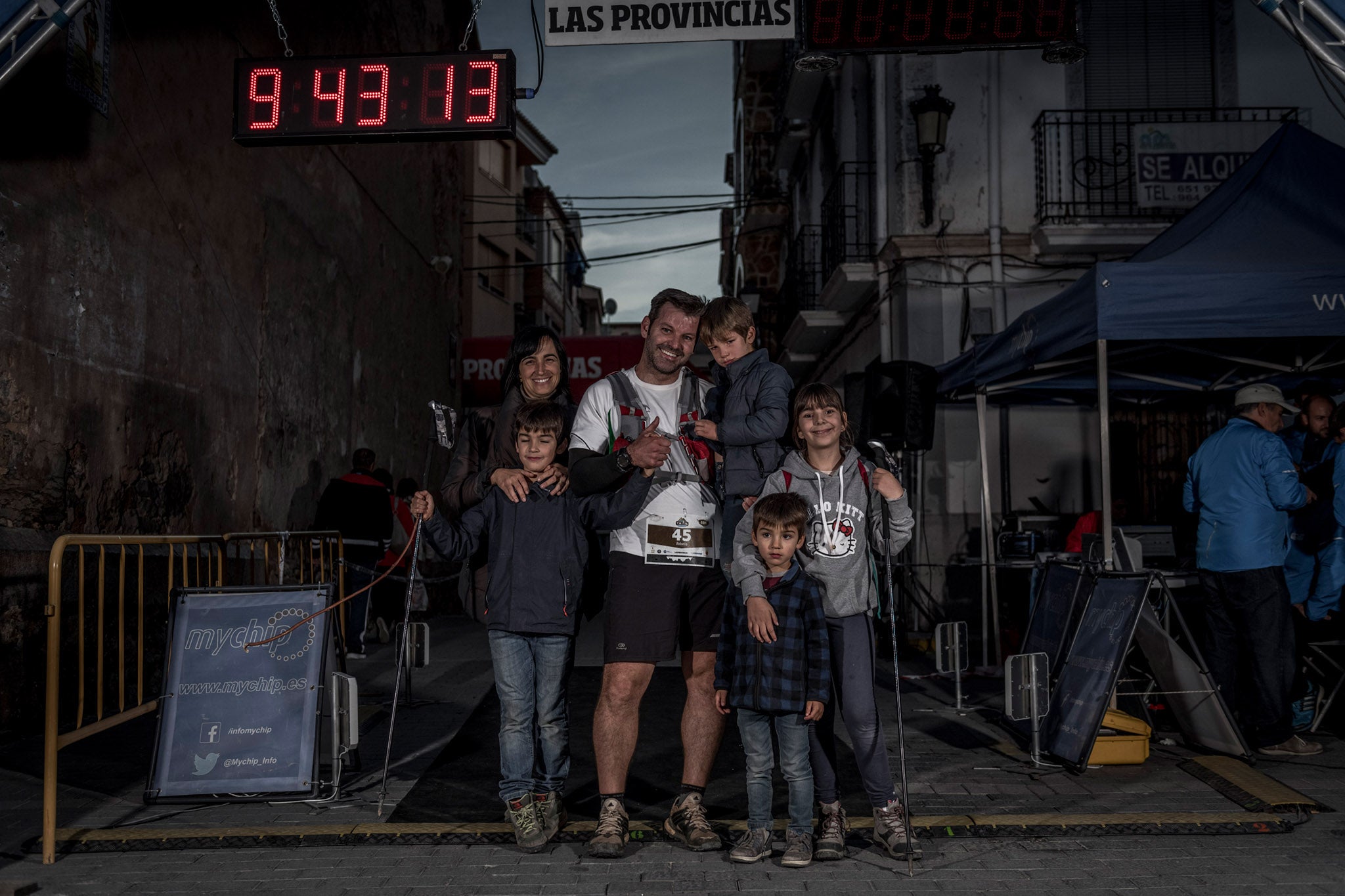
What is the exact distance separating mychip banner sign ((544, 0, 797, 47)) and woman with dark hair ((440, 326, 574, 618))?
2550 mm

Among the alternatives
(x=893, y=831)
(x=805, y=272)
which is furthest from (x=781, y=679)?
(x=805, y=272)

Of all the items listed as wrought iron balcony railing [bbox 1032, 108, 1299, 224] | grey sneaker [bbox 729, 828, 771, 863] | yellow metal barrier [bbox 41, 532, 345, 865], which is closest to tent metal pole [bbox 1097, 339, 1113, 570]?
grey sneaker [bbox 729, 828, 771, 863]

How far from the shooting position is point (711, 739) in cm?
460

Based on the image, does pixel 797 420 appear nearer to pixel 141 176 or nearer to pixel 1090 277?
pixel 1090 277

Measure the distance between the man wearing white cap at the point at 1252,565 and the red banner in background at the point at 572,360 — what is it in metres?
15.3

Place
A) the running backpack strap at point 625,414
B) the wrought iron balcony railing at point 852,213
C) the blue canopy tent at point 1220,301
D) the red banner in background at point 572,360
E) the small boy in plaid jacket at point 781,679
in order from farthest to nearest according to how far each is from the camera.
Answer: the red banner in background at point 572,360
the wrought iron balcony railing at point 852,213
the blue canopy tent at point 1220,301
the running backpack strap at point 625,414
the small boy in plaid jacket at point 781,679

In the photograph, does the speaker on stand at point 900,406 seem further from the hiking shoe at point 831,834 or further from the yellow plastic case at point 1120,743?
the hiking shoe at point 831,834

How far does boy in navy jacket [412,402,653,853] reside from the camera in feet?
15.3

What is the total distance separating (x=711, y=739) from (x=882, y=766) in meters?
0.67

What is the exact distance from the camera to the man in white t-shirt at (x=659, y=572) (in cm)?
455

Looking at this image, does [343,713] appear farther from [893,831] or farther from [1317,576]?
[1317,576]

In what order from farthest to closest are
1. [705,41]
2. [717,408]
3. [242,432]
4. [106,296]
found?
[242,432] → [106,296] → [705,41] → [717,408]

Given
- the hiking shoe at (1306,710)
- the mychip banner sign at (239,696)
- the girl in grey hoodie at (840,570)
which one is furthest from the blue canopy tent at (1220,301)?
the mychip banner sign at (239,696)

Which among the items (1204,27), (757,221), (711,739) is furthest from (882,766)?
(757,221)
